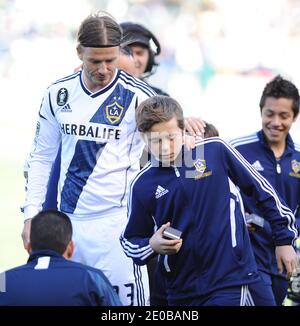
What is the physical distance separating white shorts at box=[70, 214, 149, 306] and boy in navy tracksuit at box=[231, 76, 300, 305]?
876mm

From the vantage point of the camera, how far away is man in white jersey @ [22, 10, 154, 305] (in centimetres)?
523

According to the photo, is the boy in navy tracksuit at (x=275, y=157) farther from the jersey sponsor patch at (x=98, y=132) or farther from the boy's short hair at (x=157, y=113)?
the boy's short hair at (x=157, y=113)

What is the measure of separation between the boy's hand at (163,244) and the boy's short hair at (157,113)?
54 centimetres

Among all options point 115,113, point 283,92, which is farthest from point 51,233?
point 283,92

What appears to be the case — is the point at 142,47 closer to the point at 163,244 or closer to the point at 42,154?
the point at 42,154

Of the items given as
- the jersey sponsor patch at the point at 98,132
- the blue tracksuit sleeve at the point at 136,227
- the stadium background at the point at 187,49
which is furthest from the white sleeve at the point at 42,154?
the stadium background at the point at 187,49

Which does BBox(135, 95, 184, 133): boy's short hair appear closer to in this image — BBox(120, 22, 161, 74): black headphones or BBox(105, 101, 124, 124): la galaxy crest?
BBox(105, 101, 124, 124): la galaxy crest

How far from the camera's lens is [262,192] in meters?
4.77

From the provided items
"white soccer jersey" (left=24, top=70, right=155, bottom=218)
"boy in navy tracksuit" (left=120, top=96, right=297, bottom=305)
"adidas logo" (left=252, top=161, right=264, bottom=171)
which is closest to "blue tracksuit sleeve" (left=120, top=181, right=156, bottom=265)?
"boy in navy tracksuit" (left=120, top=96, right=297, bottom=305)

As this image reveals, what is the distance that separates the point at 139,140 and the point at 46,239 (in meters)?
1.50

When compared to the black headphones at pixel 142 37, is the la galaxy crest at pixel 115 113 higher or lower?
lower

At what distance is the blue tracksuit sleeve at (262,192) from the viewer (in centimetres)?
475

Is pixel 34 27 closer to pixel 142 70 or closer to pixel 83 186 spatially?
pixel 142 70

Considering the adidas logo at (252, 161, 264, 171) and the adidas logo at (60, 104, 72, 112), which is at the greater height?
the adidas logo at (60, 104, 72, 112)
